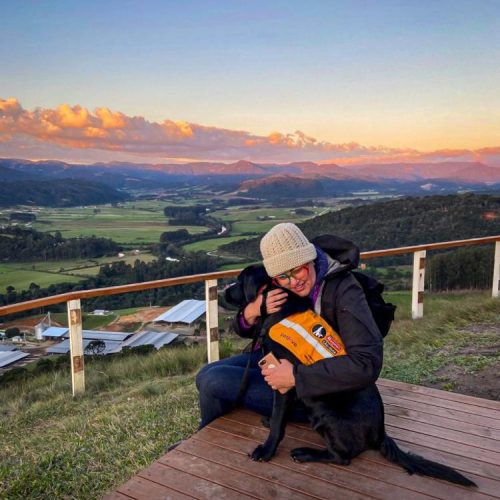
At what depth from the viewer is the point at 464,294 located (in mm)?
8133

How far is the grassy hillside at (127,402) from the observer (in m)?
2.80

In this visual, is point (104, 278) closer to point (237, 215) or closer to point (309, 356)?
point (309, 356)

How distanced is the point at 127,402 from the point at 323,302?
3053mm

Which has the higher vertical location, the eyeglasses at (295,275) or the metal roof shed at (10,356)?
the eyeglasses at (295,275)

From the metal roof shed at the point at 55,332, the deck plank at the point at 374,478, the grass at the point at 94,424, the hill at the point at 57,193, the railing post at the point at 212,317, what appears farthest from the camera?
the hill at the point at 57,193

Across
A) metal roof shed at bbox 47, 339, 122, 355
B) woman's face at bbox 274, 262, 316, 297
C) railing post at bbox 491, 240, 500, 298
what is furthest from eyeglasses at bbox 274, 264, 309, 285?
railing post at bbox 491, 240, 500, 298

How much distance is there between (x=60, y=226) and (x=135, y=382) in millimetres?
38314

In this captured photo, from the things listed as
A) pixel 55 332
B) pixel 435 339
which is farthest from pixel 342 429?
pixel 55 332

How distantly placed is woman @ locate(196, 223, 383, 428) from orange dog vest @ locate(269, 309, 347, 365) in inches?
1.1

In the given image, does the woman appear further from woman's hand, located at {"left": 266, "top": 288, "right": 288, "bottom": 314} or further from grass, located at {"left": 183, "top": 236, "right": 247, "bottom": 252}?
grass, located at {"left": 183, "top": 236, "right": 247, "bottom": 252}

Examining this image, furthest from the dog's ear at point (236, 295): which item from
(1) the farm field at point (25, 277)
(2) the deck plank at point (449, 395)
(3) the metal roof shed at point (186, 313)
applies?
(1) the farm field at point (25, 277)

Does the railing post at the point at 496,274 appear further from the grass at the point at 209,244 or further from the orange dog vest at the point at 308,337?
the grass at the point at 209,244

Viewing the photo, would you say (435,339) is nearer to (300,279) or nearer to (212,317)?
(212,317)

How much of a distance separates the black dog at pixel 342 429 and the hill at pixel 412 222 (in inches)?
500
